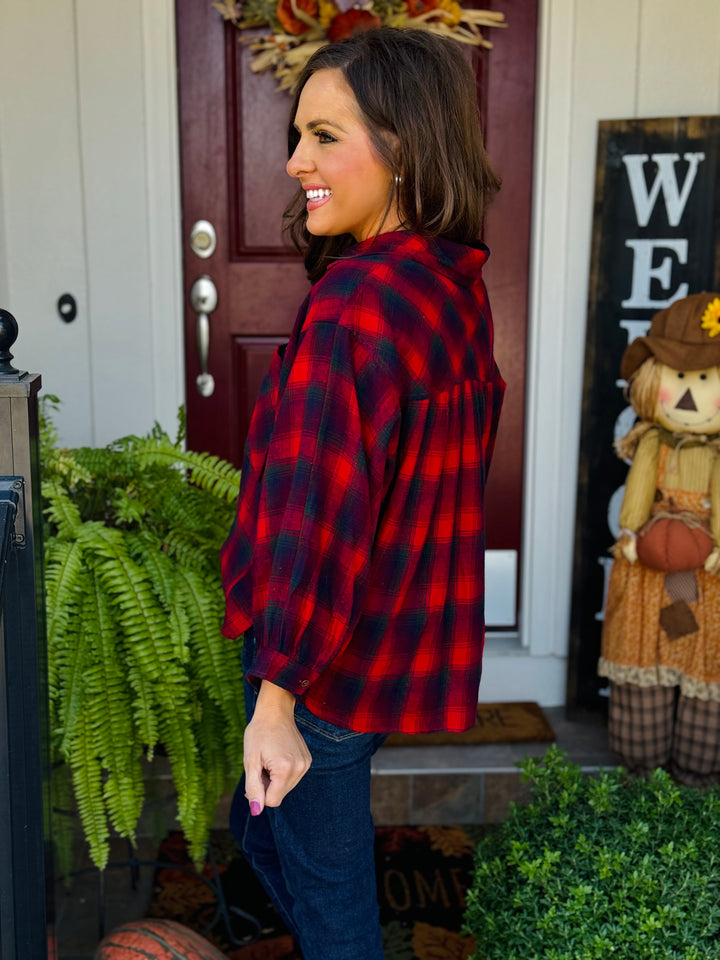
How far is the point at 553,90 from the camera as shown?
2.88m

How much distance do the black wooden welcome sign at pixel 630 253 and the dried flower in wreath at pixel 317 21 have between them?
49cm

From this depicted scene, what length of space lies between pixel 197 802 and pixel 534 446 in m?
1.52

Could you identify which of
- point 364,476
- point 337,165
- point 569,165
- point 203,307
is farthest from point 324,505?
point 569,165

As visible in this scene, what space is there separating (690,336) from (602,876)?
1.30 m

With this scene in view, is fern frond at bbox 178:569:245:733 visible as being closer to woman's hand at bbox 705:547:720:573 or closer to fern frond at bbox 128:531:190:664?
fern frond at bbox 128:531:190:664

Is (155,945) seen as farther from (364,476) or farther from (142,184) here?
(142,184)

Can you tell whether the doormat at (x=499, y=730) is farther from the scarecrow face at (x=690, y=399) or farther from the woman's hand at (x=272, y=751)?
the woman's hand at (x=272, y=751)

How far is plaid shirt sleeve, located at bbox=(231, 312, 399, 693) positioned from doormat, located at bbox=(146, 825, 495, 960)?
1.20m

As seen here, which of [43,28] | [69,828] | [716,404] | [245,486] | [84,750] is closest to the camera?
[245,486]

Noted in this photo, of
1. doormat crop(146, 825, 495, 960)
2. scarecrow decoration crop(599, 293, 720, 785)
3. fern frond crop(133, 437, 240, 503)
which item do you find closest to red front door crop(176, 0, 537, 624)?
scarecrow decoration crop(599, 293, 720, 785)

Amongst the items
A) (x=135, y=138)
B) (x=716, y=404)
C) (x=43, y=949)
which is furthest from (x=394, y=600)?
(x=135, y=138)

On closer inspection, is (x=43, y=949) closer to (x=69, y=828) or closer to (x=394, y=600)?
(x=69, y=828)

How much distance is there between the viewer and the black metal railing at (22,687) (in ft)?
4.92

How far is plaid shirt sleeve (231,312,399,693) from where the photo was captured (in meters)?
1.28
